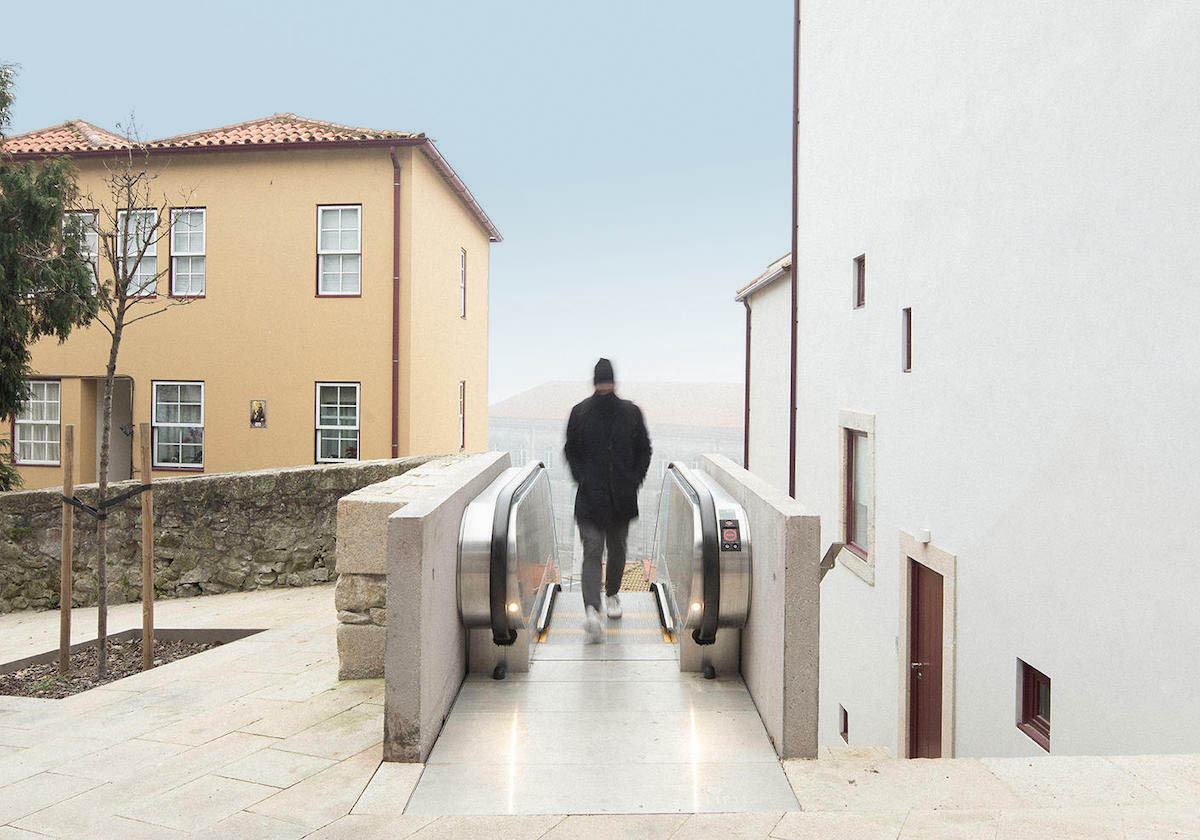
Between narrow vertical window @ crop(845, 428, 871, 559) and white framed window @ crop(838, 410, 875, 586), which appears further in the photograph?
narrow vertical window @ crop(845, 428, 871, 559)

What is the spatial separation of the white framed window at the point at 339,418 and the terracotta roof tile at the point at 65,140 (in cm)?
556

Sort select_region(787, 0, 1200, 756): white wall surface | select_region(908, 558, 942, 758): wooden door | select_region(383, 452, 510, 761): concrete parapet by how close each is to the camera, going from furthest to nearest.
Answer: select_region(908, 558, 942, 758): wooden door → select_region(787, 0, 1200, 756): white wall surface → select_region(383, 452, 510, 761): concrete parapet

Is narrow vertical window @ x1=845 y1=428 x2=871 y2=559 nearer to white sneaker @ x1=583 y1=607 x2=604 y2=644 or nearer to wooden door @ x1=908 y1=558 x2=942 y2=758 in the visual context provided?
wooden door @ x1=908 y1=558 x2=942 y2=758

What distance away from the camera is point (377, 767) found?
12.8 ft

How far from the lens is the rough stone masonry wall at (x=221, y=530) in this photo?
1078 centimetres

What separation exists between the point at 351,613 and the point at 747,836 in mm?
2969

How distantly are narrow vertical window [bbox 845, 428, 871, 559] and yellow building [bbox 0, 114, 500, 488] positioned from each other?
8091 millimetres

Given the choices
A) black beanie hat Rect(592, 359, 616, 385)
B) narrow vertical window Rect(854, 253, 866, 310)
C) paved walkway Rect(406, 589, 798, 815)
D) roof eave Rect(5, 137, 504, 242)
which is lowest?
paved walkway Rect(406, 589, 798, 815)

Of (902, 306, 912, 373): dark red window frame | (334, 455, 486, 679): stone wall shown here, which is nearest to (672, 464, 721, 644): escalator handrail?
(334, 455, 486, 679): stone wall

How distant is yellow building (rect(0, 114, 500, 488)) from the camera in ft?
52.4

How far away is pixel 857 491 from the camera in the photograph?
38.1ft

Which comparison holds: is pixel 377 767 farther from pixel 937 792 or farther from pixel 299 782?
pixel 937 792

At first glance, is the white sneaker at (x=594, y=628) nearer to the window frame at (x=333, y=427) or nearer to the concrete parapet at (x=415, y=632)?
the concrete parapet at (x=415, y=632)

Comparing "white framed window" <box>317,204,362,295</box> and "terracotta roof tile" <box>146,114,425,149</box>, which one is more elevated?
"terracotta roof tile" <box>146,114,425,149</box>
